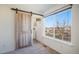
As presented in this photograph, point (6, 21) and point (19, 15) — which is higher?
point (19, 15)

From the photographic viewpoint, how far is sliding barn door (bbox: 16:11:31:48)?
7.50ft

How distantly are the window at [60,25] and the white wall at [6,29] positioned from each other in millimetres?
918

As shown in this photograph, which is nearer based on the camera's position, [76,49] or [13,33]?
[76,49]

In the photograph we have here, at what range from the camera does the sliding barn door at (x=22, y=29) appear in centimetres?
229

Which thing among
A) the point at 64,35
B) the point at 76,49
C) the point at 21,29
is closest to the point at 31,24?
the point at 21,29

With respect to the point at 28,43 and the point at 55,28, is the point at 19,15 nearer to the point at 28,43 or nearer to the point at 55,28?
→ the point at 28,43

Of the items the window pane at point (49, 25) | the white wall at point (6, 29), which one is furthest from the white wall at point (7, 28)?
the window pane at point (49, 25)

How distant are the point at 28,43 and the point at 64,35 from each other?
35.4 inches

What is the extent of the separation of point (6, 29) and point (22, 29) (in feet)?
A: 1.25

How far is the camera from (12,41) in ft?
7.29

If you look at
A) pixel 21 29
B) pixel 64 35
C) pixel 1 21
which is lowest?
pixel 64 35

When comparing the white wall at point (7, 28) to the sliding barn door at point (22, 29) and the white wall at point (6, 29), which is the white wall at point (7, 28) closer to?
the white wall at point (6, 29)

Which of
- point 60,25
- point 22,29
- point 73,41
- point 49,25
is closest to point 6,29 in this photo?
point 22,29

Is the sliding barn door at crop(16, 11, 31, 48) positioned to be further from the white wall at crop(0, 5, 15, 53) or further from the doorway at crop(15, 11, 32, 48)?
the white wall at crop(0, 5, 15, 53)
